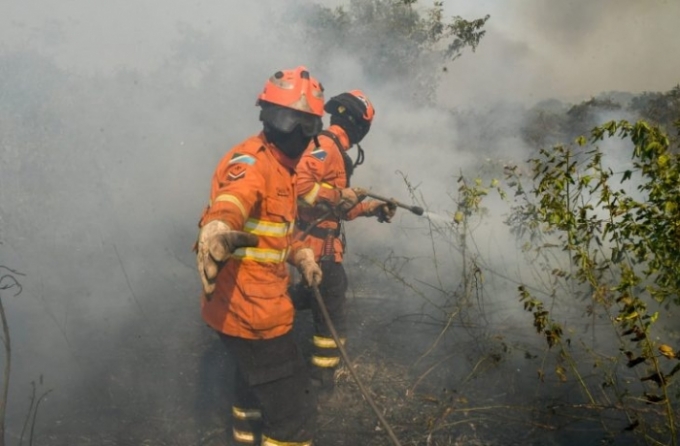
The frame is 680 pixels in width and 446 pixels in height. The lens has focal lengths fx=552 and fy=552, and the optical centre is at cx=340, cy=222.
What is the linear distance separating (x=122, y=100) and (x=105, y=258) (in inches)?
115

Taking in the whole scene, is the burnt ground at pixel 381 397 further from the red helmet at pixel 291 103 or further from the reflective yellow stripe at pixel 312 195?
the red helmet at pixel 291 103

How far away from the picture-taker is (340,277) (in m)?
4.47

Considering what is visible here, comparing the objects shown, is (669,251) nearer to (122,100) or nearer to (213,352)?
(213,352)

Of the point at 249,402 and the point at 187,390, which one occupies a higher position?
the point at 249,402

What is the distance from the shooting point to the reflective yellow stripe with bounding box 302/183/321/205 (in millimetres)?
4023

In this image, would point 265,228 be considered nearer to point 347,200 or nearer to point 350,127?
point 347,200

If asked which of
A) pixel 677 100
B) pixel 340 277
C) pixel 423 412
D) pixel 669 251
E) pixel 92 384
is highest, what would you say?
pixel 677 100

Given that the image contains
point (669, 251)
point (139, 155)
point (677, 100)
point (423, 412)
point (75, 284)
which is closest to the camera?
point (669, 251)

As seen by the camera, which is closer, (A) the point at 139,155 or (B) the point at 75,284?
(B) the point at 75,284

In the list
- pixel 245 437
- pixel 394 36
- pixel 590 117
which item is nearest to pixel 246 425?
pixel 245 437

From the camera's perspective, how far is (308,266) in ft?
10.7

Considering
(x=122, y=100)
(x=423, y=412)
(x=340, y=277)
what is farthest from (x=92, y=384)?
(x=122, y=100)

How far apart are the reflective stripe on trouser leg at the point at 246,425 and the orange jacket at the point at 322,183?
1.30 meters

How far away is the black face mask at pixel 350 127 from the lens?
470 cm
